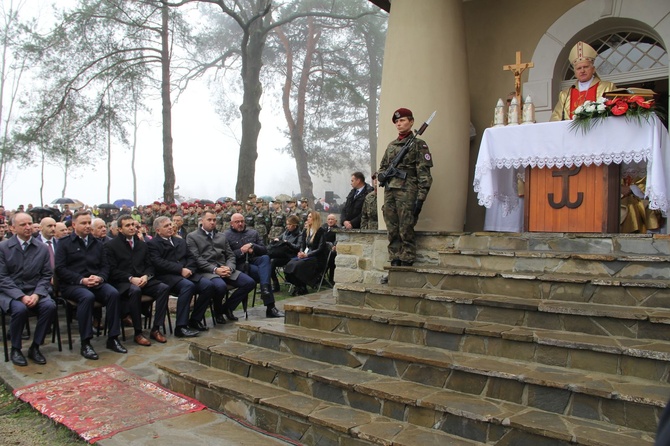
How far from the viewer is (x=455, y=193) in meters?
6.45

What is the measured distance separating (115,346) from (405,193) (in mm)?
3735

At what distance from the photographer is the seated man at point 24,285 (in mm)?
5598

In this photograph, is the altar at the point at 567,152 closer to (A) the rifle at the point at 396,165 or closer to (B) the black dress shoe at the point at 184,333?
(A) the rifle at the point at 396,165

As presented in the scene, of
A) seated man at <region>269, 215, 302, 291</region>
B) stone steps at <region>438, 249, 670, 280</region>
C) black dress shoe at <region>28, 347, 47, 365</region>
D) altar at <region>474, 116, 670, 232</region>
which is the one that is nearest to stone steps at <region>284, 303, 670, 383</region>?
stone steps at <region>438, 249, 670, 280</region>

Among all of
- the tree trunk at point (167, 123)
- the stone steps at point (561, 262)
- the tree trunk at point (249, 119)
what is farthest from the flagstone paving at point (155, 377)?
the tree trunk at point (167, 123)

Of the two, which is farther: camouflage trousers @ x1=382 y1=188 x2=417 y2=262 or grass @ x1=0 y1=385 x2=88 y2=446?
camouflage trousers @ x1=382 y1=188 x2=417 y2=262

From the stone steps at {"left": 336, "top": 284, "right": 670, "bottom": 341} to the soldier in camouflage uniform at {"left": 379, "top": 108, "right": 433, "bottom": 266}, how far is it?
0.68 m

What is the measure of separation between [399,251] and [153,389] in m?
2.83

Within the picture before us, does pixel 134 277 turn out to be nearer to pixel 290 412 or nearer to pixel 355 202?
pixel 290 412

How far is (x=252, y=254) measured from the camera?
791cm

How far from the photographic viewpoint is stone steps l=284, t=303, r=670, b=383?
3.45 metres

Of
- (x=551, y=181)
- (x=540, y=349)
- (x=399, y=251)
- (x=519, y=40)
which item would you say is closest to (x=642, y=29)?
(x=519, y=40)

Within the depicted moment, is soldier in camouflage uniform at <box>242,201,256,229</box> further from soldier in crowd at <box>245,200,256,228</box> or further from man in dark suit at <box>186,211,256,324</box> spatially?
man in dark suit at <box>186,211,256,324</box>

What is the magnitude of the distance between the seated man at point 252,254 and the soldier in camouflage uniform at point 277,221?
4.03 m
